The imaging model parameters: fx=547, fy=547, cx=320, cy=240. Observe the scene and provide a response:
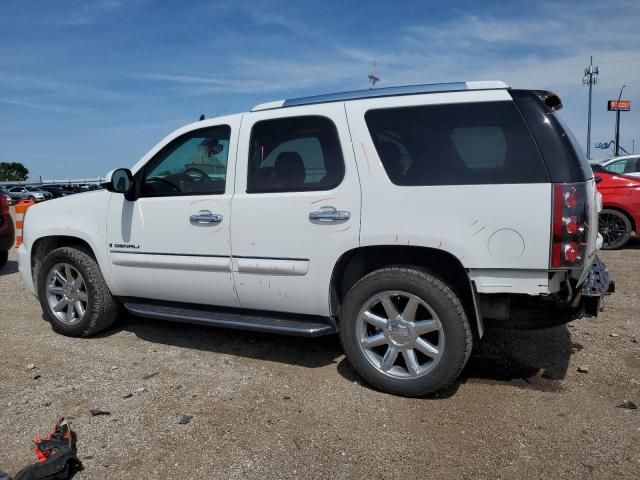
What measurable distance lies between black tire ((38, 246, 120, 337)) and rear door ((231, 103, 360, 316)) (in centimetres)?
149

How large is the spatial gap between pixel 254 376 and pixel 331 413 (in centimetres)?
82

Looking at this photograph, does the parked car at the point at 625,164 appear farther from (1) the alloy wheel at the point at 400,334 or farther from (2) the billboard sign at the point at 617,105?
(2) the billboard sign at the point at 617,105

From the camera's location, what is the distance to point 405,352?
3.57 m

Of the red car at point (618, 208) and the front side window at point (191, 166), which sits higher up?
the front side window at point (191, 166)

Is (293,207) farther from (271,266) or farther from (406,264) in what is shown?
(406,264)

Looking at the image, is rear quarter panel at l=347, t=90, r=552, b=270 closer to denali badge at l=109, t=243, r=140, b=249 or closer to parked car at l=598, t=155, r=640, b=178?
denali badge at l=109, t=243, r=140, b=249

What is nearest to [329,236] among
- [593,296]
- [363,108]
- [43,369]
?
[363,108]

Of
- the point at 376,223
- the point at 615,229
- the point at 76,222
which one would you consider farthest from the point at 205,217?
the point at 615,229

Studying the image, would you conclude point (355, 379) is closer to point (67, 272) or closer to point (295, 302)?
point (295, 302)

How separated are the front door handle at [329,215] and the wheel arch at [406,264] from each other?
0.24m

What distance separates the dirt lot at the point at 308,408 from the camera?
2.85 m

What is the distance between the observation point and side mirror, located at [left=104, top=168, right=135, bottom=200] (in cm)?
445

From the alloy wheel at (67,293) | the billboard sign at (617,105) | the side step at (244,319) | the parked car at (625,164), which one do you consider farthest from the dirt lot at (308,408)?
the billboard sign at (617,105)

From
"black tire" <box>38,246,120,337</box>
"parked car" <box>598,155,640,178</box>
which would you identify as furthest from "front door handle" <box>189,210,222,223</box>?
"parked car" <box>598,155,640,178</box>
